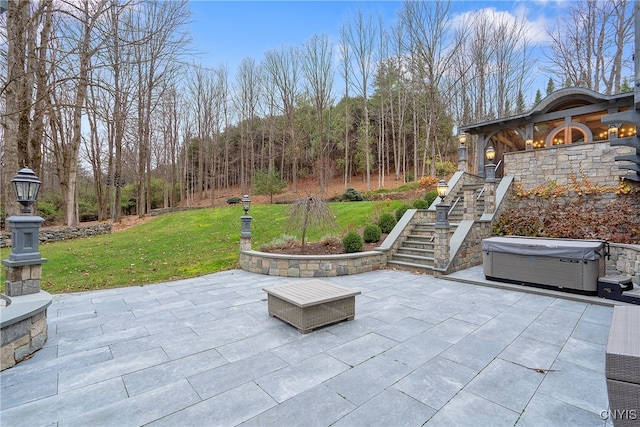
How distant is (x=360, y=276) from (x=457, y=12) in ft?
53.0

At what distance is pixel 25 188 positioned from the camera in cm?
353

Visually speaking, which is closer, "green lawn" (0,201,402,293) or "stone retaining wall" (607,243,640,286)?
"stone retaining wall" (607,243,640,286)

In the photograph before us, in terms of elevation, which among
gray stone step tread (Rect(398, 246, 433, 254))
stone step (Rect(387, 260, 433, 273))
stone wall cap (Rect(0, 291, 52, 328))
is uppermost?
stone wall cap (Rect(0, 291, 52, 328))

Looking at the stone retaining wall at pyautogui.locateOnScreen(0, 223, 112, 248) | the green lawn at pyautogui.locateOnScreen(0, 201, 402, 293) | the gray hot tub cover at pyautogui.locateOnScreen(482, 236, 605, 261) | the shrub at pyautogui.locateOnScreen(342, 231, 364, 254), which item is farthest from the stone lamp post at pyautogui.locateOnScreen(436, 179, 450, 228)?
the stone retaining wall at pyautogui.locateOnScreen(0, 223, 112, 248)

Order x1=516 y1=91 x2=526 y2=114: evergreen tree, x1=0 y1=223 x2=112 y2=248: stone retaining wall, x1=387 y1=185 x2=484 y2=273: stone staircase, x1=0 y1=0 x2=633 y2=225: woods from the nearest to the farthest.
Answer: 1. x1=387 y1=185 x2=484 y2=273: stone staircase
2. x1=0 y1=223 x2=112 y2=248: stone retaining wall
3. x1=0 y1=0 x2=633 y2=225: woods
4. x1=516 y1=91 x2=526 y2=114: evergreen tree

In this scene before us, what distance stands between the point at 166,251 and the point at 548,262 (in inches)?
392

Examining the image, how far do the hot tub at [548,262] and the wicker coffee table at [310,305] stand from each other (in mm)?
3714

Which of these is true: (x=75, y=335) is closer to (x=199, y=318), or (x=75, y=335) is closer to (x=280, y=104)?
(x=199, y=318)

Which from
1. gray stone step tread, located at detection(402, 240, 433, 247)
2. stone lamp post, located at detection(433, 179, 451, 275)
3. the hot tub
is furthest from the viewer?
gray stone step tread, located at detection(402, 240, 433, 247)

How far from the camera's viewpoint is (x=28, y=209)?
3662 millimetres

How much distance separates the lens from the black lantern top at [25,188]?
349 cm

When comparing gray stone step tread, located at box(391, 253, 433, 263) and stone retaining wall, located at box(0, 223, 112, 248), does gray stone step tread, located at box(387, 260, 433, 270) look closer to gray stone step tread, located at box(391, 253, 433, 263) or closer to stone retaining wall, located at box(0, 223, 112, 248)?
gray stone step tread, located at box(391, 253, 433, 263)

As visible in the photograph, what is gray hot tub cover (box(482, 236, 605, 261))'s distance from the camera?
194 inches

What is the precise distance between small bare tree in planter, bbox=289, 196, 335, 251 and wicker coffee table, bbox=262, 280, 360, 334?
3.62 m
